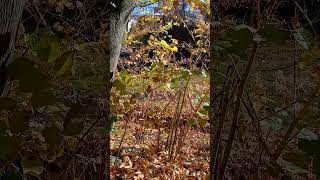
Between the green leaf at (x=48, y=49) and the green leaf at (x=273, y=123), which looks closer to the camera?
the green leaf at (x=48, y=49)

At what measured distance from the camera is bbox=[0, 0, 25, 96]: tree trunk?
55cm

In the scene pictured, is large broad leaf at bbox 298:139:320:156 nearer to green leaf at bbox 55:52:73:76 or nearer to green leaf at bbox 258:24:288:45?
green leaf at bbox 258:24:288:45

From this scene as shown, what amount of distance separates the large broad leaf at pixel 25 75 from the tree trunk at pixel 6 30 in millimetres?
16

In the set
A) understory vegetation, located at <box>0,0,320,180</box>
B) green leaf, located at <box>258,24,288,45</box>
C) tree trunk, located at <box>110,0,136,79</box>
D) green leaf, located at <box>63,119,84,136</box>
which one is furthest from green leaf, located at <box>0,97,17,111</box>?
tree trunk, located at <box>110,0,136,79</box>

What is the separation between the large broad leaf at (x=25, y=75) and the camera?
0.55 meters

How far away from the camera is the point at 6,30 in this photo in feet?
1.86

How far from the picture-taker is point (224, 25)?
4.30ft

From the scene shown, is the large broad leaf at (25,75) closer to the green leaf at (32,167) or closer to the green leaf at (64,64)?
the green leaf at (64,64)

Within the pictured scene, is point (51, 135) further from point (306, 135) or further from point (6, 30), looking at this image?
point (306, 135)

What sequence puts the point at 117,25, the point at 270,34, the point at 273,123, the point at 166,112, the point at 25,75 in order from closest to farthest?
1. the point at 25,75
2. the point at 270,34
3. the point at 273,123
4. the point at 117,25
5. the point at 166,112

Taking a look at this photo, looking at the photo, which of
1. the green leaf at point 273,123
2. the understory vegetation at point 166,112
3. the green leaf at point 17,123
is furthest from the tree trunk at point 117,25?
the green leaf at point 17,123

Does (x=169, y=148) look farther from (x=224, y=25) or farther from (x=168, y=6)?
(x=224, y=25)

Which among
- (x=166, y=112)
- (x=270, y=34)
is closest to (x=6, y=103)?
(x=270, y=34)

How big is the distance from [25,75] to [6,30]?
0.07 meters
